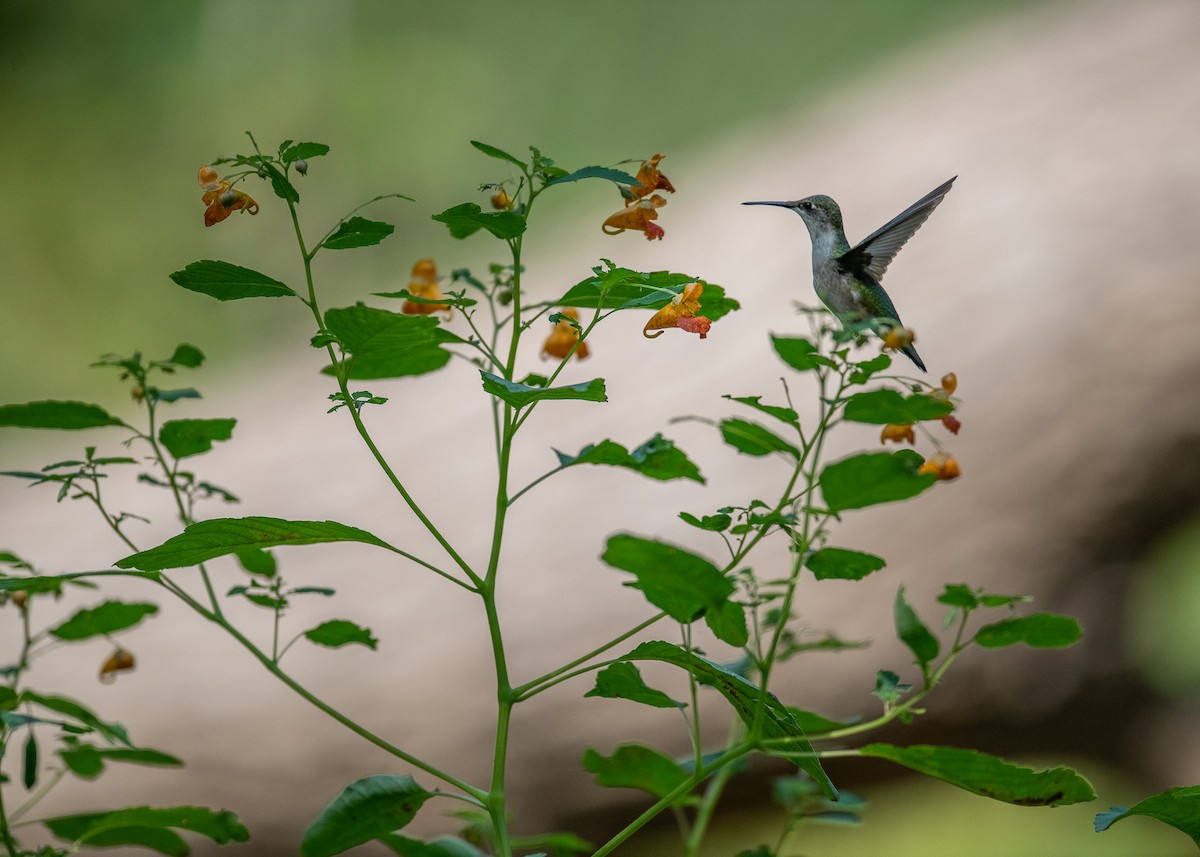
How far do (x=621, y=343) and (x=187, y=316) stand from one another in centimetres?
310

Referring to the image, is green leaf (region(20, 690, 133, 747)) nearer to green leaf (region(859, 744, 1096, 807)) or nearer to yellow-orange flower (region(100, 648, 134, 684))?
yellow-orange flower (region(100, 648, 134, 684))

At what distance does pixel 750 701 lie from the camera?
27.7 inches

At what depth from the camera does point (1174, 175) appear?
2.40 meters

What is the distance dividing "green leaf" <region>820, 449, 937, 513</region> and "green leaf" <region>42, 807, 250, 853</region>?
0.57m

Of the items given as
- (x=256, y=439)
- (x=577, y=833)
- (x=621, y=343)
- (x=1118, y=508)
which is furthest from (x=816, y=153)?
(x=577, y=833)

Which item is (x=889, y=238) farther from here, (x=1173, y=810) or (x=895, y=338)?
(x=1173, y=810)

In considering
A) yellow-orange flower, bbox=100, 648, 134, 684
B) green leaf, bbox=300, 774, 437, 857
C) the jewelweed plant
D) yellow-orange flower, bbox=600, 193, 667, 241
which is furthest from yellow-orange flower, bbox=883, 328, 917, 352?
yellow-orange flower, bbox=100, 648, 134, 684

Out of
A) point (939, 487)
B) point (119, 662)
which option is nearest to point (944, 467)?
point (119, 662)

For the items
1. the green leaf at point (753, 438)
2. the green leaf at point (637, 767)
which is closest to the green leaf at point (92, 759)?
the green leaf at point (637, 767)

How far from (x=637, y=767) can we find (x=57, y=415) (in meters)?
0.56

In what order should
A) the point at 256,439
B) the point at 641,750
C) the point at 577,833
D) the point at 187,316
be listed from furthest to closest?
the point at 187,316 → the point at 256,439 → the point at 577,833 → the point at 641,750

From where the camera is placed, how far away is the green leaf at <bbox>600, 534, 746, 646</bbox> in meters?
0.52

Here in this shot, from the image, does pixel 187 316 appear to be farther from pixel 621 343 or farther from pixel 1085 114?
pixel 1085 114

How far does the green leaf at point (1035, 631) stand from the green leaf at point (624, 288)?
313 millimetres
